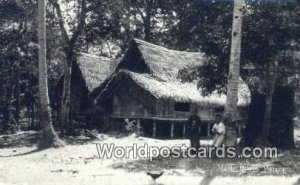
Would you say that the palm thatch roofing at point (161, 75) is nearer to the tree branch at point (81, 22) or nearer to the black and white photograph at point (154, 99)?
the black and white photograph at point (154, 99)

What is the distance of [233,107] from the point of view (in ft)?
53.4

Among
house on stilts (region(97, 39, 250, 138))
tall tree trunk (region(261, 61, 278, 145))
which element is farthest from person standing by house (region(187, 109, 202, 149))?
house on stilts (region(97, 39, 250, 138))

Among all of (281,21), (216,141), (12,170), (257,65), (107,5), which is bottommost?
(12,170)

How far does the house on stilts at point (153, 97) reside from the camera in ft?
86.7

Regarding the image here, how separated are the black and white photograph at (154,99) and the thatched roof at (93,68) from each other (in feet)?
0.34

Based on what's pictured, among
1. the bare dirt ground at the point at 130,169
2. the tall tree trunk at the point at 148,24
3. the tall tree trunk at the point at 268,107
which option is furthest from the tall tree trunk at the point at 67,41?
the tall tree trunk at the point at 148,24

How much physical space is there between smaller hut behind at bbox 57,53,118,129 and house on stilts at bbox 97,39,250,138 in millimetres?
2800

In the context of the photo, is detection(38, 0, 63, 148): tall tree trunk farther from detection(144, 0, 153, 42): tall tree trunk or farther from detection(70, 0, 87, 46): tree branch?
detection(144, 0, 153, 42): tall tree trunk

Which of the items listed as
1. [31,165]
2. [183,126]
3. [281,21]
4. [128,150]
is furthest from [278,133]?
[31,165]

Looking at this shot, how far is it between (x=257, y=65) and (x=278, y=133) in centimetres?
321

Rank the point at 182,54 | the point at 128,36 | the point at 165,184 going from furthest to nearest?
the point at 128,36 < the point at 182,54 < the point at 165,184

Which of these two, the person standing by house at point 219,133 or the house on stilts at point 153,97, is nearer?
the person standing by house at point 219,133

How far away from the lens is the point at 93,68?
112 feet

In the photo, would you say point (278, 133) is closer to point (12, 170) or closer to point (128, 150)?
point (128, 150)
